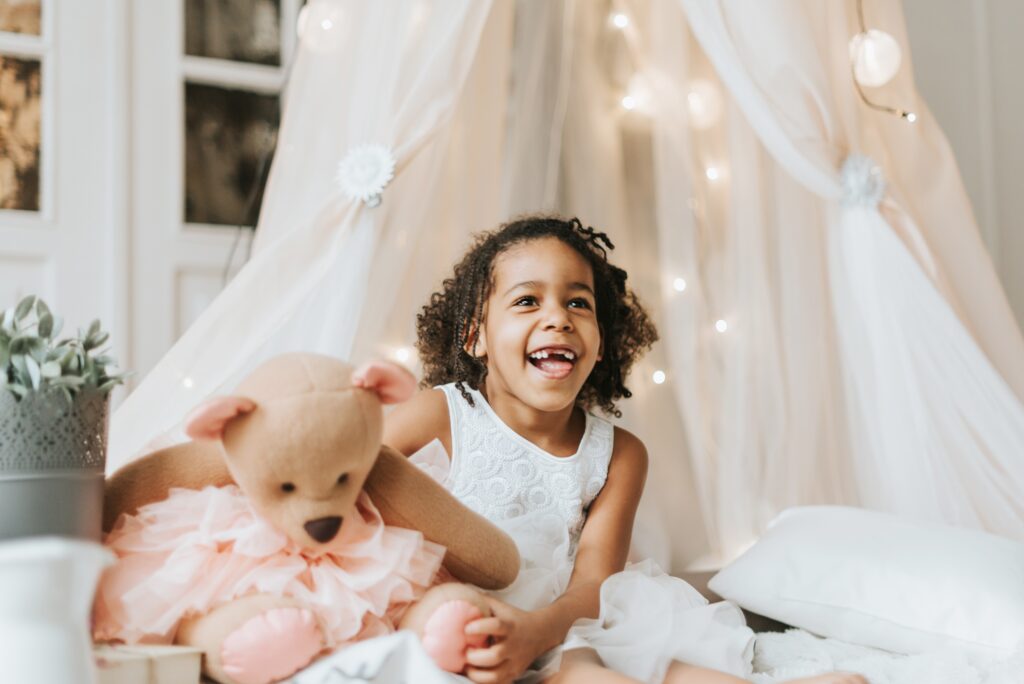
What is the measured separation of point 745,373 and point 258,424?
141cm

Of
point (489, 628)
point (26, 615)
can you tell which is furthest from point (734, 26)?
point (26, 615)

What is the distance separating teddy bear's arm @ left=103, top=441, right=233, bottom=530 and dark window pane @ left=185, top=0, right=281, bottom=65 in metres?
1.80

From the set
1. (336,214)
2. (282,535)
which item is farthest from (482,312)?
(282,535)

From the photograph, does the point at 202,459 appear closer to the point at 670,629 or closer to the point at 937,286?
the point at 670,629

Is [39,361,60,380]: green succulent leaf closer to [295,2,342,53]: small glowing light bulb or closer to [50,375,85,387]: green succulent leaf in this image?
[50,375,85,387]: green succulent leaf

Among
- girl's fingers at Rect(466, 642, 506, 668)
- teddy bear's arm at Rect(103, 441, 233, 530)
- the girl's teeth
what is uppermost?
the girl's teeth

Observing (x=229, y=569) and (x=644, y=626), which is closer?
→ (x=229, y=569)

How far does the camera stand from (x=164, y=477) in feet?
3.40

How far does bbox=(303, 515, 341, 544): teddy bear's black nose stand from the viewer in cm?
95

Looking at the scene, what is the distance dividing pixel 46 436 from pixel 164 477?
128mm

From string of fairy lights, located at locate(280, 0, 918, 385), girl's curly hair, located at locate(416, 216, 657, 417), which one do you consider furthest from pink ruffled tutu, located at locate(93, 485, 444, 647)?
string of fairy lights, located at locate(280, 0, 918, 385)

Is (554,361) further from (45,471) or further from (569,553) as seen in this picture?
(45,471)

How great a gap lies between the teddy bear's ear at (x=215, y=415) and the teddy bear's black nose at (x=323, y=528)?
0.41 feet

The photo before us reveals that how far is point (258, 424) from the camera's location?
94 centimetres
